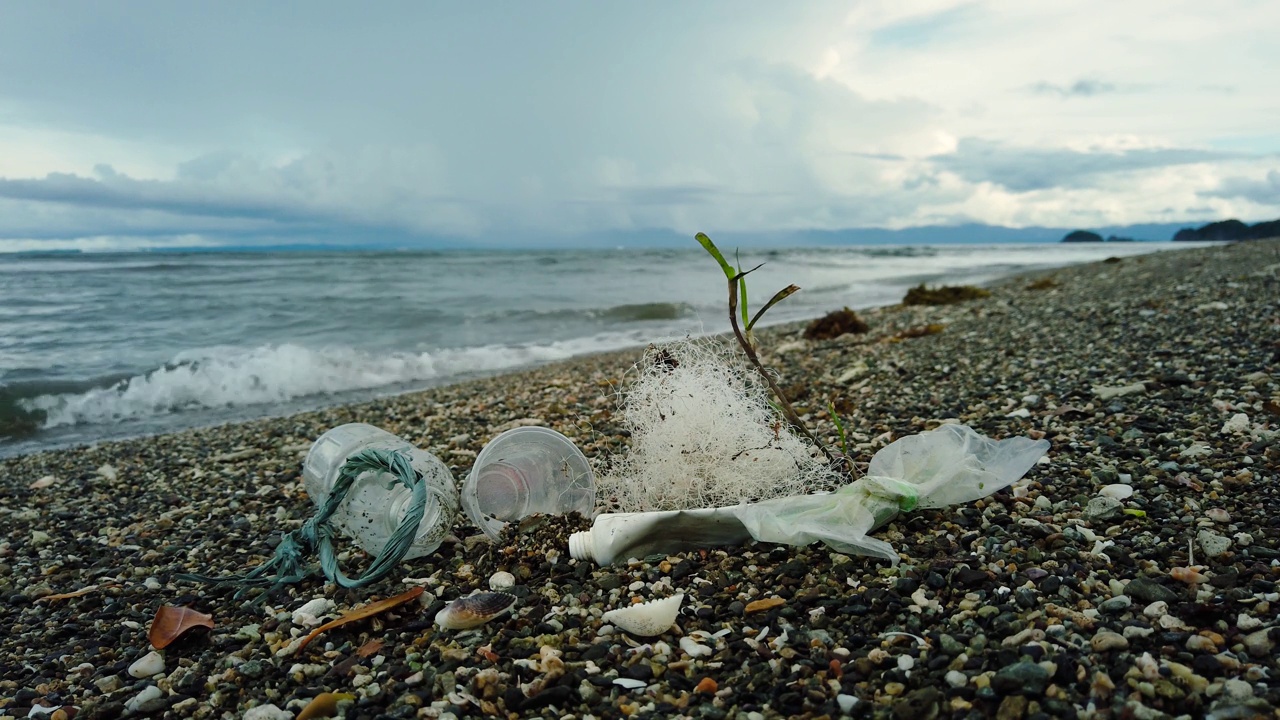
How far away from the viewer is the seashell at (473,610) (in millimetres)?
2883

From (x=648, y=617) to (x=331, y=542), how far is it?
1944 millimetres

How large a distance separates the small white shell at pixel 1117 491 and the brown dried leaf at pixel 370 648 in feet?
10.9

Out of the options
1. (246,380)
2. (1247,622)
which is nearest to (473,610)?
(1247,622)

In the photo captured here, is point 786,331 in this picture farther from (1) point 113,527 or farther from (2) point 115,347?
(2) point 115,347

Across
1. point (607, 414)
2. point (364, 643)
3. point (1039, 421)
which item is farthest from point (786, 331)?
point (364, 643)

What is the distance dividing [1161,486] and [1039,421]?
1308 mm

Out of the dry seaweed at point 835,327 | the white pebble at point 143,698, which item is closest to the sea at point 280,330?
the dry seaweed at point 835,327

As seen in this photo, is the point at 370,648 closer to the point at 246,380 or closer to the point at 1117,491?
the point at 1117,491

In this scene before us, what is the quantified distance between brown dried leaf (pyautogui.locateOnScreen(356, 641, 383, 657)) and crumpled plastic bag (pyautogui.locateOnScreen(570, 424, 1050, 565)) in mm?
894

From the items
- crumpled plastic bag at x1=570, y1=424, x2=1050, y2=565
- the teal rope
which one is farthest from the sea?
the teal rope

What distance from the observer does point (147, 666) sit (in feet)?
9.48

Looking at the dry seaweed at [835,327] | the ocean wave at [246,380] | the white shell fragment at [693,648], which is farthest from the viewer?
the dry seaweed at [835,327]

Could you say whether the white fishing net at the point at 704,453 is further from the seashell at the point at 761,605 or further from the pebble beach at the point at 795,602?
the seashell at the point at 761,605

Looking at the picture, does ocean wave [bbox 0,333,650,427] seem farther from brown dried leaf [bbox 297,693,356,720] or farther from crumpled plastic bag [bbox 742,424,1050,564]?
brown dried leaf [bbox 297,693,356,720]
